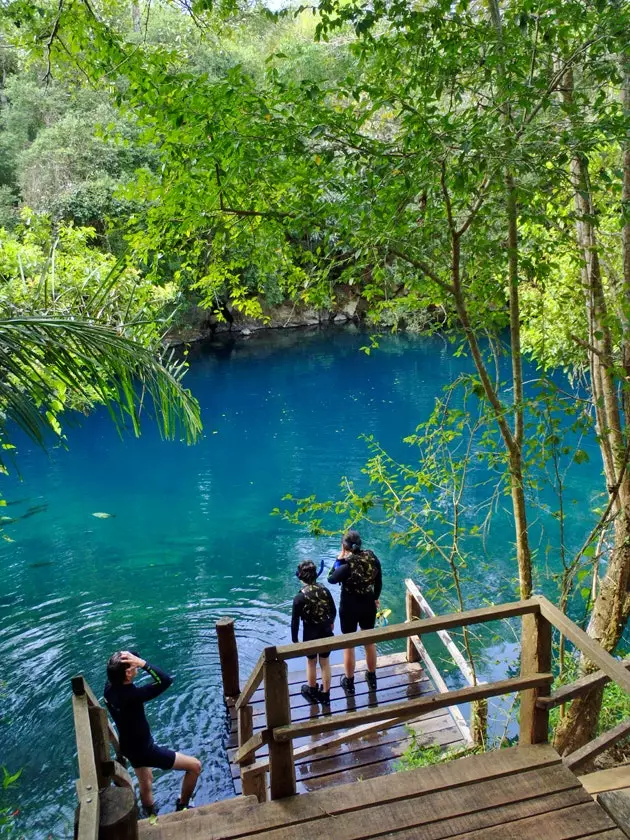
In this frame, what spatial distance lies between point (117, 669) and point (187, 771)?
58.9 inches

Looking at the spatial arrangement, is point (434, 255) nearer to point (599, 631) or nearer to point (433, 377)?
point (599, 631)

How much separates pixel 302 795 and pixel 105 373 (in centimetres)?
260

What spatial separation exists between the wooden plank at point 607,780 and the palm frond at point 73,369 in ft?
9.99

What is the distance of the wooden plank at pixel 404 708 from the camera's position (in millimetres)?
2982

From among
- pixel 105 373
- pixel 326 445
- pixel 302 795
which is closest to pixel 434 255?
pixel 105 373

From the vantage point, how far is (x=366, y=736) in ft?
19.7

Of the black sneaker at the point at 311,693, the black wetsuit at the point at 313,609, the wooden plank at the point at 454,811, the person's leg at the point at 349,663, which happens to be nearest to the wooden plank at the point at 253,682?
the wooden plank at the point at 454,811

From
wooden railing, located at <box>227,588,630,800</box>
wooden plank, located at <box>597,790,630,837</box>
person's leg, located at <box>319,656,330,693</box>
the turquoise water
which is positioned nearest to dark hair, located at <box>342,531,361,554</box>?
the turquoise water

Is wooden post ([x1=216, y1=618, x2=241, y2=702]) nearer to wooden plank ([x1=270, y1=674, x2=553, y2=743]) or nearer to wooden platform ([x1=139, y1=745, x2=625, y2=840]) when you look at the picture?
wooden platform ([x1=139, y1=745, x2=625, y2=840])

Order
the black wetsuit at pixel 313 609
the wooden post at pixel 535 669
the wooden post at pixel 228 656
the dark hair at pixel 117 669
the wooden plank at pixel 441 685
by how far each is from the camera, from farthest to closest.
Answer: the wooden post at pixel 228 656 → the wooden plank at pixel 441 685 → the black wetsuit at pixel 313 609 → the dark hair at pixel 117 669 → the wooden post at pixel 535 669

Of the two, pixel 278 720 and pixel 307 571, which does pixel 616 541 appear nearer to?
pixel 307 571

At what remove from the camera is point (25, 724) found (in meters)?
Answer: 7.11

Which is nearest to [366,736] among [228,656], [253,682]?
[228,656]

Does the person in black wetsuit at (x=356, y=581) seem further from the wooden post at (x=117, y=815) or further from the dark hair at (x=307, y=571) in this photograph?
the wooden post at (x=117, y=815)
